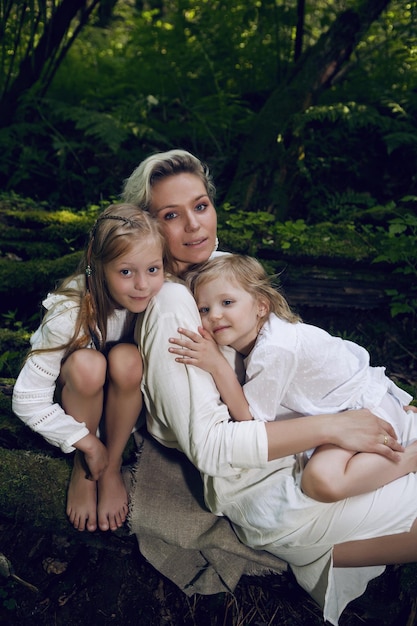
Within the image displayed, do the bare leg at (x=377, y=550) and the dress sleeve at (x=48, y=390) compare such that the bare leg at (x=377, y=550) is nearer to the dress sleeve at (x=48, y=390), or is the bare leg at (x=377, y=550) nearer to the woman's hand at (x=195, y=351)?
the woman's hand at (x=195, y=351)

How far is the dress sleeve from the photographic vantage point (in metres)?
2.26

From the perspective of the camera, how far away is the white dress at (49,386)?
2.26 m

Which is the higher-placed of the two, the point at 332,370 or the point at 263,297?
the point at 263,297

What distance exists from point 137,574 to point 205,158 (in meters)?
4.43

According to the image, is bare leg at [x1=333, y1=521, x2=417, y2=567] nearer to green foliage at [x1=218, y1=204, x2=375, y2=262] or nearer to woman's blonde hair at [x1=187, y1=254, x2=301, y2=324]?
woman's blonde hair at [x1=187, y1=254, x2=301, y2=324]

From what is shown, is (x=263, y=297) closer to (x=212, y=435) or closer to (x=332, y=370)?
(x=332, y=370)

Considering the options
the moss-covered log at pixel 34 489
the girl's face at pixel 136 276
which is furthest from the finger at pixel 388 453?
the moss-covered log at pixel 34 489

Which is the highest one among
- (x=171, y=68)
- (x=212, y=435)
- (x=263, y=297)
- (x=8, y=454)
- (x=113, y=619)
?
(x=171, y=68)

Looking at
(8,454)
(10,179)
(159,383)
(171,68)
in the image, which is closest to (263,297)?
(159,383)

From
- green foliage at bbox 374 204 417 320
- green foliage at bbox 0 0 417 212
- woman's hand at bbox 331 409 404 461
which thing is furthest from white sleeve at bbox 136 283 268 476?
green foliage at bbox 0 0 417 212

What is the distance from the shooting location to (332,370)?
2.29 metres

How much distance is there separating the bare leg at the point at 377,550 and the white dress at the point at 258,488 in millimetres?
43

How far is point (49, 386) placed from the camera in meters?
2.34

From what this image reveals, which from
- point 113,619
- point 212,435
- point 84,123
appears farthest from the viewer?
point 84,123
